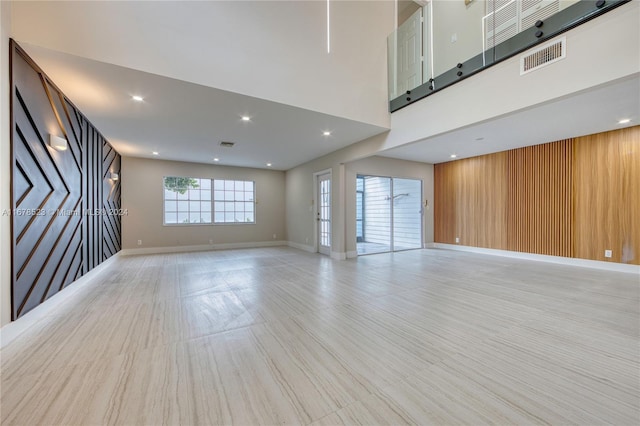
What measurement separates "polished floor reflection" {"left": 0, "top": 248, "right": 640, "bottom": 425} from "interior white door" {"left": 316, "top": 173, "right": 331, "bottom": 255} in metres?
2.95

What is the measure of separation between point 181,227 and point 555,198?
9.21 meters

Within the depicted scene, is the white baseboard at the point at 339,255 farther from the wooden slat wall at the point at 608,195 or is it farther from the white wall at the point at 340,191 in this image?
the wooden slat wall at the point at 608,195

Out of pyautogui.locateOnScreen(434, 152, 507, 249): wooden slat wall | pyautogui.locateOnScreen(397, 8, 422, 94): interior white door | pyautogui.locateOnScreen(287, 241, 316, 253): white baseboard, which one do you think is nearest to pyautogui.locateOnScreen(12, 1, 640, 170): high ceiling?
pyautogui.locateOnScreen(397, 8, 422, 94): interior white door

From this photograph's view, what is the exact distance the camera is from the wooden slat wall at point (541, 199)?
17.0 ft

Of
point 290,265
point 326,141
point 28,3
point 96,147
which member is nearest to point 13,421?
point 28,3

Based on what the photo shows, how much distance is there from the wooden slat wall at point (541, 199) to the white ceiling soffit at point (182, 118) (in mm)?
3882

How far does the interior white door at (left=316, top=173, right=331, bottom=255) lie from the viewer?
6.49 meters

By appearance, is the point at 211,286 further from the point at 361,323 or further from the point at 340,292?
the point at 361,323

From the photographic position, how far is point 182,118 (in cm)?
389

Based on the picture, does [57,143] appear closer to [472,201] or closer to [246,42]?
[246,42]

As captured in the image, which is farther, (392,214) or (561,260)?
(392,214)

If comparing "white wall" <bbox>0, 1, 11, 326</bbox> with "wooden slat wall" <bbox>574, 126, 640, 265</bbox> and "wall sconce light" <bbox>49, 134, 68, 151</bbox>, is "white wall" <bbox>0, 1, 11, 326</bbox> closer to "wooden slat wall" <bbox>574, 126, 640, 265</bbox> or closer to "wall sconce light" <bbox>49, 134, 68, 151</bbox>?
"wall sconce light" <bbox>49, 134, 68, 151</bbox>

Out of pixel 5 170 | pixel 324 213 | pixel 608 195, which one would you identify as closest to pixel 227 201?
pixel 324 213

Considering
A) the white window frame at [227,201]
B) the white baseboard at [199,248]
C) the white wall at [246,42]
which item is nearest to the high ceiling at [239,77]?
the white wall at [246,42]
